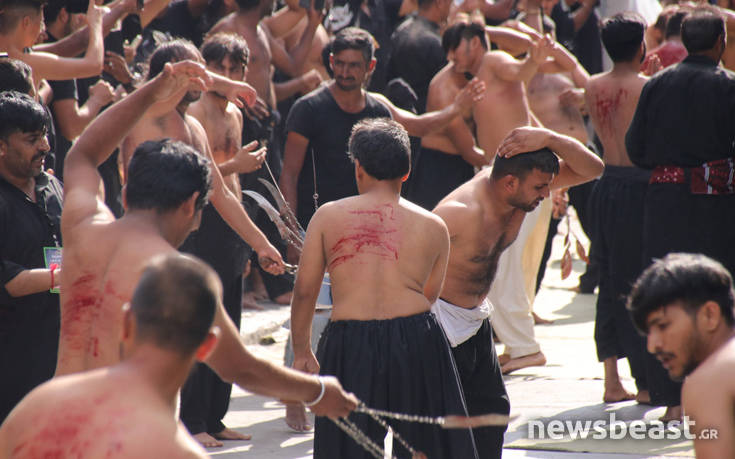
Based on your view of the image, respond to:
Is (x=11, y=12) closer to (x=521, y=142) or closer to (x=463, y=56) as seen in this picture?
(x=521, y=142)

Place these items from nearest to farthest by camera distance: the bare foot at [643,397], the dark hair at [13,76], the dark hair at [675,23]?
the dark hair at [13,76], the bare foot at [643,397], the dark hair at [675,23]

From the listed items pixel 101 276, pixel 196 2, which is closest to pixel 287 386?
pixel 101 276

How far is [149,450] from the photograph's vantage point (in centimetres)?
222

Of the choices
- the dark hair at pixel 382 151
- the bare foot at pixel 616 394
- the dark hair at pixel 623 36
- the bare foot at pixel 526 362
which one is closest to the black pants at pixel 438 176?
the bare foot at pixel 526 362

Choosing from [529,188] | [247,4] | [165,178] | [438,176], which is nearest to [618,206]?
[529,188]

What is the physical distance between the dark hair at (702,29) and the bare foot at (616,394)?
80.9 inches

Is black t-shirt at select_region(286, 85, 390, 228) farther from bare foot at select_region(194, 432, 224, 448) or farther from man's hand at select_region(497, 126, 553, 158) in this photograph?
man's hand at select_region(497, 126, 553, 158)

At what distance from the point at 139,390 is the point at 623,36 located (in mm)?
4932

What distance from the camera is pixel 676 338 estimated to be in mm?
2803

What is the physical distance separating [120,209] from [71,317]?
3909mm

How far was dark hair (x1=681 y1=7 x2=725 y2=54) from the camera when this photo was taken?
5694mm

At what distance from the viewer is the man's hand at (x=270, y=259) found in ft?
16.5

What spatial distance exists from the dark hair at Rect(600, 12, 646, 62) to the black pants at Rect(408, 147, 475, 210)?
5.93 ft

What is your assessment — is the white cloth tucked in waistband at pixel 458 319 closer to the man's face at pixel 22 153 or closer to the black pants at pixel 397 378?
the black pants at pixel 397 378
